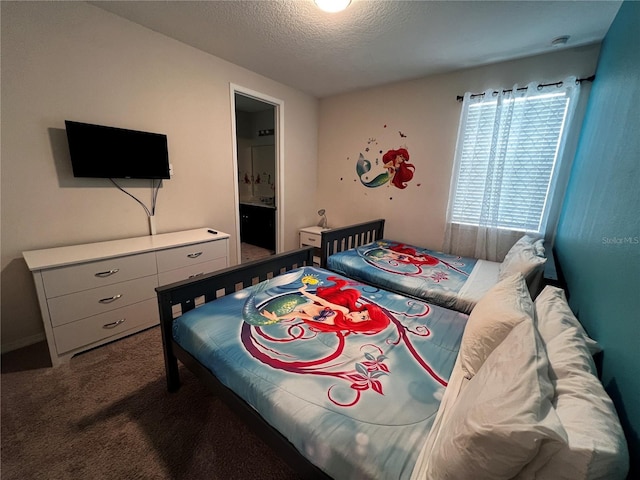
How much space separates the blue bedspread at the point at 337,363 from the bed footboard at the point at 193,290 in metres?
0.10

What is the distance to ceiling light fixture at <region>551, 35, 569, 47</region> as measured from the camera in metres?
1.99

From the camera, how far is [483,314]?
3.64 feet

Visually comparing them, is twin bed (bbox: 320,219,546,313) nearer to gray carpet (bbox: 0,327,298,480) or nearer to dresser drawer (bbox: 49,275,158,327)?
gray carpet (bbox: 0,327,298,480)

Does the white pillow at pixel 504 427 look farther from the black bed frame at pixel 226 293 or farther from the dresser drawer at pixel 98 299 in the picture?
the dresser drawer at pixel 98 299

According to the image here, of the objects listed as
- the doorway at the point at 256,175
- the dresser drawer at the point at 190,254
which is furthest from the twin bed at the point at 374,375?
the doorway at the point at 256,175

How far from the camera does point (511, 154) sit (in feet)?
8.03

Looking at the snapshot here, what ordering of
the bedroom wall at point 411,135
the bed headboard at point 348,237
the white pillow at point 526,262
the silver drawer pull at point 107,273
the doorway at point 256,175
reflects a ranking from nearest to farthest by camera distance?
the white pillow at point 526,262 → the silver drawer pull at point 107,273 → the bedroom wall at point 411,135 → the bed headboard at point 348,237 → the doorway at point 256,175

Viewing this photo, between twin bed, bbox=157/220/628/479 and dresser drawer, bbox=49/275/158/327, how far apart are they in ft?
2.59

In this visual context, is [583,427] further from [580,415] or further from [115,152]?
[115,152]

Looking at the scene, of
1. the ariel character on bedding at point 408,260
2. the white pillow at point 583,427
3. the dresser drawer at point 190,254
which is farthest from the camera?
the ariel character on bedding at point 408,260

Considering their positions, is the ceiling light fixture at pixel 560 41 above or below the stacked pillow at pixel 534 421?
above

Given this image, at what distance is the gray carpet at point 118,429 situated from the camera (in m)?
1.18

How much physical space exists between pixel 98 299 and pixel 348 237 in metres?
2.31

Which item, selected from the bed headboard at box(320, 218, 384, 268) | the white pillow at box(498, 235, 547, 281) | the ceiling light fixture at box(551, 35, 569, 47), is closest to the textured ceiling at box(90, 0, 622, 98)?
the ceiling light fixture at box(551, 35, 569, 47)
